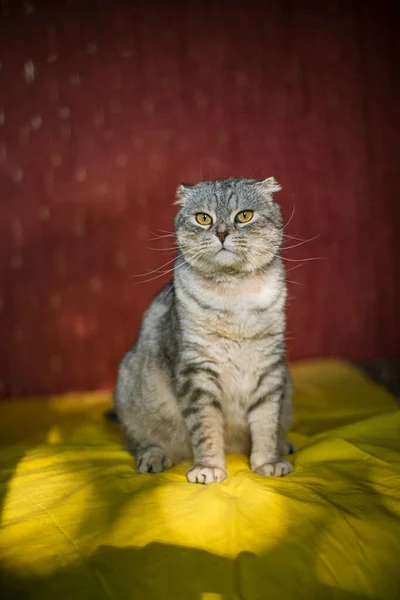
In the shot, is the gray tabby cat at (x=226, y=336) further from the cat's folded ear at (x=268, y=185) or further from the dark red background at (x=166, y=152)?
the dark red background at (x=166, y=152)

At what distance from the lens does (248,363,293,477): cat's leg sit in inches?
63.4

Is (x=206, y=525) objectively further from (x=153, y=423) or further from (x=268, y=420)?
(x=153, y=423)

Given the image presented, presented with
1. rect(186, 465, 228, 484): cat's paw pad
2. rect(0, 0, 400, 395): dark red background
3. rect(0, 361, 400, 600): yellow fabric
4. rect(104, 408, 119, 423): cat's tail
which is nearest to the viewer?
rect(0, 361, 400, 600): yellow fabric

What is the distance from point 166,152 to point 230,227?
4.97 feet

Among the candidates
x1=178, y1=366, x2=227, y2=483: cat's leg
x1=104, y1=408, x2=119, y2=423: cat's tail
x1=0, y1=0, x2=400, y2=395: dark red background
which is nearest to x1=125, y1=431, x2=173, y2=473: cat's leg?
x1=178, y1=366, x2=227, y2=483: cat's leg

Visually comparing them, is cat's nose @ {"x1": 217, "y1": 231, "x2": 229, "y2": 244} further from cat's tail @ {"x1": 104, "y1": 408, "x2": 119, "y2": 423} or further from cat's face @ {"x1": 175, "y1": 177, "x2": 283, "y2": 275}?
cat's tail @ {"x1": 104, "y1": 408, "x2": 119, "y2": 423}

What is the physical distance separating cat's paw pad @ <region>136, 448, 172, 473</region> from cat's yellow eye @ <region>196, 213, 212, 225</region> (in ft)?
2.41

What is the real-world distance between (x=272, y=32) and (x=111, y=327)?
1882 millimetres

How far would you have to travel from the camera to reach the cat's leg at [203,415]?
5.16 ft

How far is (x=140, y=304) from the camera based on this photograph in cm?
299

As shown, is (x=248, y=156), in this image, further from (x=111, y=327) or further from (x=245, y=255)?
(x=245, y=255)

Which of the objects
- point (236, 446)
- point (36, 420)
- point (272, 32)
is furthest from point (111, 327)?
point (272, 32)

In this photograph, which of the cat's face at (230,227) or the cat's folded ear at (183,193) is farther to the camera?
the cat's folded ear at (183,193)

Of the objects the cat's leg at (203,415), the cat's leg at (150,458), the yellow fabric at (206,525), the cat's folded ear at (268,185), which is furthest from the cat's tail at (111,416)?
the cat's folded ear at (268,185)
